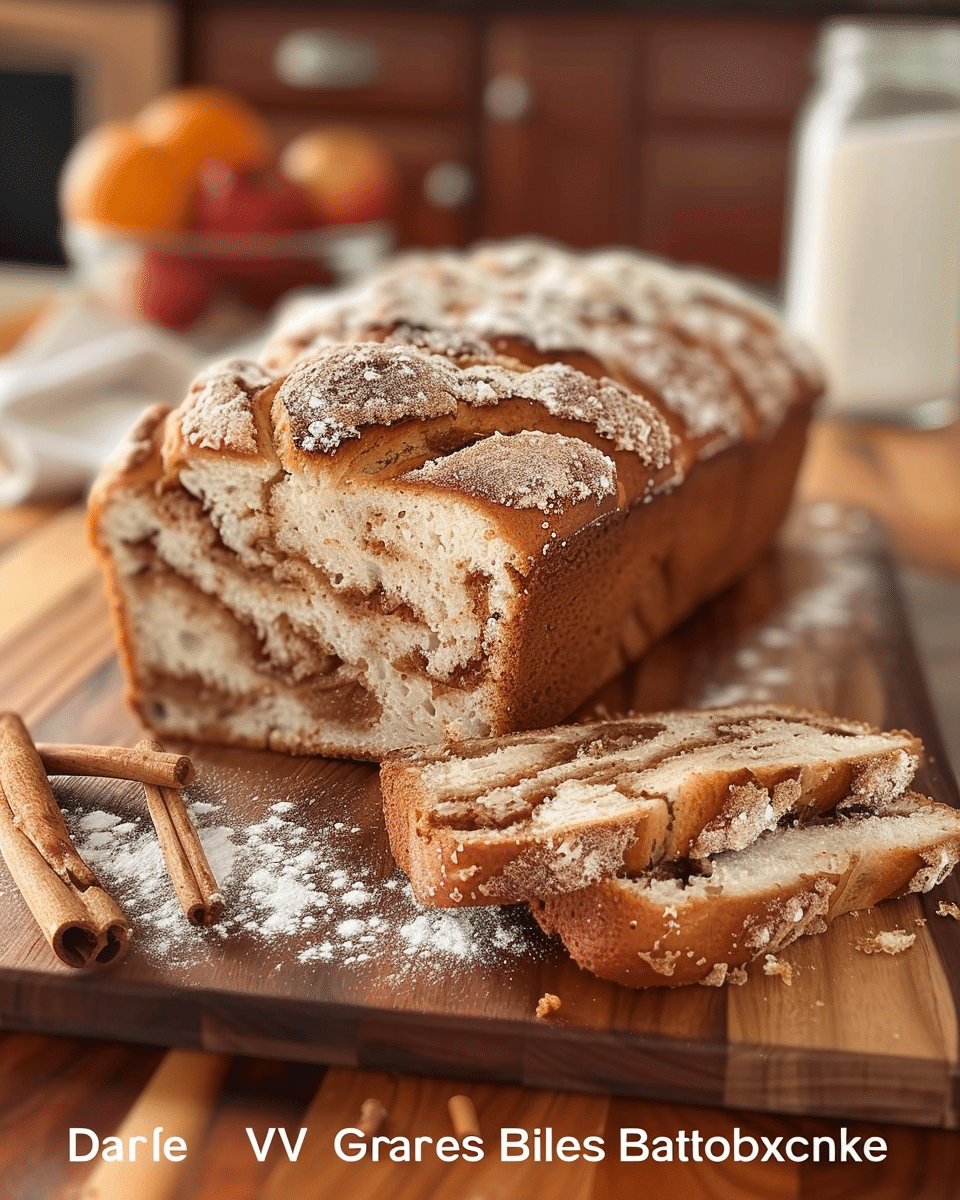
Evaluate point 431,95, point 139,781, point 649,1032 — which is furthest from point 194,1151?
point 431,95

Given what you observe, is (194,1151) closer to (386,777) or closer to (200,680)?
(386,777)

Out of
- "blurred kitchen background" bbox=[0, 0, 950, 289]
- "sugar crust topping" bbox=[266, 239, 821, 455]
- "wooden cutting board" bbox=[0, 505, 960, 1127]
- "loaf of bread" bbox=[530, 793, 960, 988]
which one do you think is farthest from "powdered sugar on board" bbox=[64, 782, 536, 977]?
"blurred kitchen background" bbox=[0, 0, 950, 289]

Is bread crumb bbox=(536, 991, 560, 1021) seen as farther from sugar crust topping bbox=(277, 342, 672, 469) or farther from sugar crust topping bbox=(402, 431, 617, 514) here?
sugar crust topping bbox=(277, 342, 672, 469)

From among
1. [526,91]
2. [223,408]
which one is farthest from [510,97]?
[223,408]

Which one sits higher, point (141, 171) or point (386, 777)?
point (141, 171)

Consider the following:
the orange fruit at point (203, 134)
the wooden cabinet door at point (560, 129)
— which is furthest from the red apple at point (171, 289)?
the wooden cabinet door at point (560, 129)
